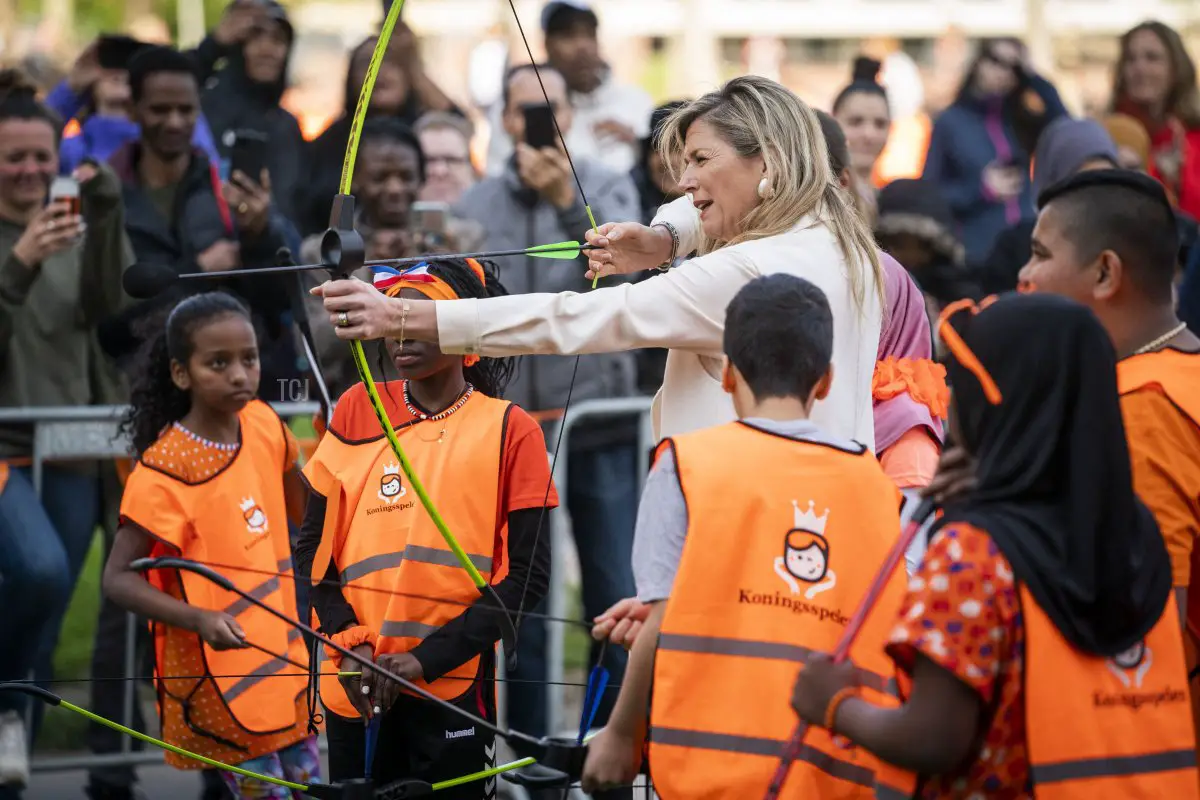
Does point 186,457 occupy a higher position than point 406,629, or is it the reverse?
point 186,457

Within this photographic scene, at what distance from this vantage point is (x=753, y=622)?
3.36 m

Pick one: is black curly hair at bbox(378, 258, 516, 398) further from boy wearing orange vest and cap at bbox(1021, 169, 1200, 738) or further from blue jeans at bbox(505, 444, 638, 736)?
blue jeans at bbox(505, 444, 638, 736)

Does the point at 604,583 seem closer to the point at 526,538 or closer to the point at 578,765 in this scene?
the point at 526,538

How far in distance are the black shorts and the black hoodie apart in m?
4.10

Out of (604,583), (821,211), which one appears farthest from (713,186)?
(604,583)

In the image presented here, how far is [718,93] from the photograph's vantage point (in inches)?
160

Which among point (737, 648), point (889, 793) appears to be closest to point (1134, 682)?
point (889, 793)

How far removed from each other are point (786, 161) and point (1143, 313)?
85 cm

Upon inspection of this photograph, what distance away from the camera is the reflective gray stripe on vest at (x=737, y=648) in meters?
Result: 3.34

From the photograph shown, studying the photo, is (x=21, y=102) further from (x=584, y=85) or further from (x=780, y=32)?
(x=780, y=32)

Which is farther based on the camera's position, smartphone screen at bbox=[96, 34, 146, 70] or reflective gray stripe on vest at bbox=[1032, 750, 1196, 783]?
smartphone screen at bbox=[96, 34, 146, 70]

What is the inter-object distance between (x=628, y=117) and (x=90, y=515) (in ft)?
12.5

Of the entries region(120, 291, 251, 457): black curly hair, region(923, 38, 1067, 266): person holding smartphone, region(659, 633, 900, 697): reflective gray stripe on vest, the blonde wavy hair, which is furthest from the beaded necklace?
region(923, 38, 1067, 266): person holding smartphone

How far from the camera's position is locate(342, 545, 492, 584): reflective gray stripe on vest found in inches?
171
